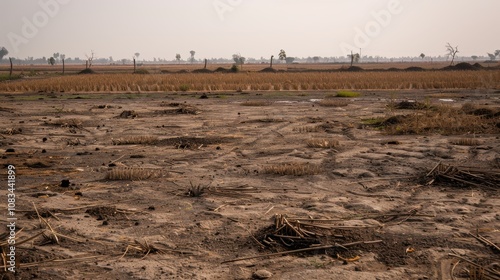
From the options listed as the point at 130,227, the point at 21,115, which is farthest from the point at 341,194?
the point at 21,115

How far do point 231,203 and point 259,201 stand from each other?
15.2 inches

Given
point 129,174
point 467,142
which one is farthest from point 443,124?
point 129,174

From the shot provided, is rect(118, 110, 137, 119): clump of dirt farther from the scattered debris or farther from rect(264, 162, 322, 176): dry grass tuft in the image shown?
the scattered debris

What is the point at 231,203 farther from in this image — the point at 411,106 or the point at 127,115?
the point at 411,106

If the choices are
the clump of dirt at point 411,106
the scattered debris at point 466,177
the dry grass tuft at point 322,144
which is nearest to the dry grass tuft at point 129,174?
the dry grass tuft at point 322,144

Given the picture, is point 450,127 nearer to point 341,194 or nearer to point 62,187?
point 341,194

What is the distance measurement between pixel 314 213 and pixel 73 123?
10.3 metres

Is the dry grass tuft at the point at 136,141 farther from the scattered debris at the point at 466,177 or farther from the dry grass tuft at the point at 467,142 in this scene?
the dry grass tuft at the point at 467,142

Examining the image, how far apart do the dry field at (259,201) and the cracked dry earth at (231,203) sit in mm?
22

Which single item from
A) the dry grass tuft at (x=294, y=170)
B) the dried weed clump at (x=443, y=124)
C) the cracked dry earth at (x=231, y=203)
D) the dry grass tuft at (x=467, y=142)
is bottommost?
the cracked dry earth at (x=231, y=203)

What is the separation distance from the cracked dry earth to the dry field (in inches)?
0.9

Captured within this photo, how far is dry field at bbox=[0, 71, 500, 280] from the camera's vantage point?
4230 millimetres

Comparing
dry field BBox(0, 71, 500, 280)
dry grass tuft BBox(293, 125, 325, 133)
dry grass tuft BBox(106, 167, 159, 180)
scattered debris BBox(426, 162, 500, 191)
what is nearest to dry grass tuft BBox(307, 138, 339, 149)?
dry field BBox(0, 71, 500, 280)

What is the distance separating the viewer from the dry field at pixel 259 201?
4.23 meters
